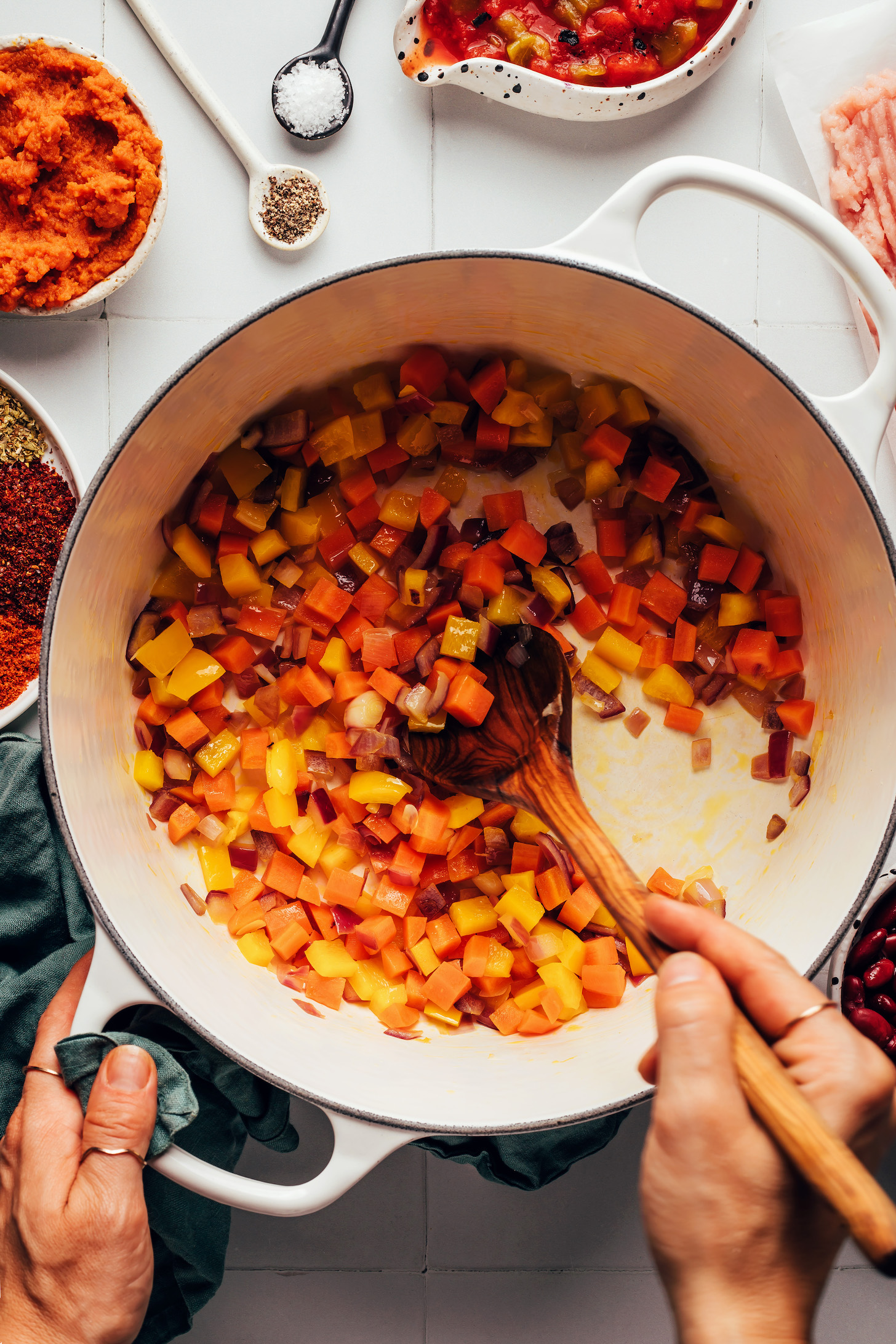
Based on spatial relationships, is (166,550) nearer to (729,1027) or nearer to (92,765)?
(92,765)

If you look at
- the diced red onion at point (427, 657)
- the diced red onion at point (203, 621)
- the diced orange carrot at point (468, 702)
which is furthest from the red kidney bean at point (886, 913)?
the diced red onion at point (203, 621)

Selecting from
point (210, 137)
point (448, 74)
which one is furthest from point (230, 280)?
point (448, 74)

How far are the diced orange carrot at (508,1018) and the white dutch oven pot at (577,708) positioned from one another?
0.08 ft

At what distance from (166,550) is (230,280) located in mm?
466

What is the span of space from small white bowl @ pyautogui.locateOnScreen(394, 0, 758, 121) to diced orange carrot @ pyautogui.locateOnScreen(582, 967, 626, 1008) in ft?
4.34

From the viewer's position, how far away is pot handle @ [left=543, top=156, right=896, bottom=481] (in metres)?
1.06

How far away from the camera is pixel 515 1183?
4.53ft

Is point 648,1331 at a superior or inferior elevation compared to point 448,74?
inferior

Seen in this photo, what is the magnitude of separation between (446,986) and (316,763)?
398 mm

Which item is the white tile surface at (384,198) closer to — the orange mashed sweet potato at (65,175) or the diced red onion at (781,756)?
the orange mashed sweet potato at (65,175)

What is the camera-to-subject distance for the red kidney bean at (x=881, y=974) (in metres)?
1.36

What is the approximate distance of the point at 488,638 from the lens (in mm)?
1396

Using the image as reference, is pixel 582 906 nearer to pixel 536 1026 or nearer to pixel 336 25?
pixel 536 1026

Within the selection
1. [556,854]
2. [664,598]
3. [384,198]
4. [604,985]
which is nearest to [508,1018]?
[604,985]
